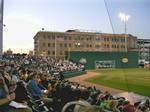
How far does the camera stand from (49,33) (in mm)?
67938

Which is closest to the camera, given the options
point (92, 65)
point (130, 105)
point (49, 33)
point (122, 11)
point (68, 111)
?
point (122, 11)

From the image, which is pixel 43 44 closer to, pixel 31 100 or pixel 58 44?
pixel 58 44

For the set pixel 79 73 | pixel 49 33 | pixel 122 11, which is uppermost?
pixel 49 33

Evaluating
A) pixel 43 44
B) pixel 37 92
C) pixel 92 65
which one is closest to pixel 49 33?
pixel 43 44

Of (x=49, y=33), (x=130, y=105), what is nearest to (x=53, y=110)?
(x=130, y=105)

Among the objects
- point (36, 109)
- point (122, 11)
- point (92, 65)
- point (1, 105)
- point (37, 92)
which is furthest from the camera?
point (92, 65)

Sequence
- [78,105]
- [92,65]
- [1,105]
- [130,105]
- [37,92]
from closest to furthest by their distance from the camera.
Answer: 1. [78,105]
2. [1,105]
3. [130,105]
4. [37,92]
5. [92,65]

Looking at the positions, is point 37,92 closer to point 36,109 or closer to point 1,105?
point 36,109

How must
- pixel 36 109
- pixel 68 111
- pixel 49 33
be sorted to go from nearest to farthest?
pixel 68 111 < pixel 36 109 < pixel 49 33

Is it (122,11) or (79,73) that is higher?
(122,11)

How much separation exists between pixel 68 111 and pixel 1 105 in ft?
3.98

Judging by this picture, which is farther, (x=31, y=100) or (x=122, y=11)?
(x=31, y=100)

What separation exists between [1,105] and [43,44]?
215 feet

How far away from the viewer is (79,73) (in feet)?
109
